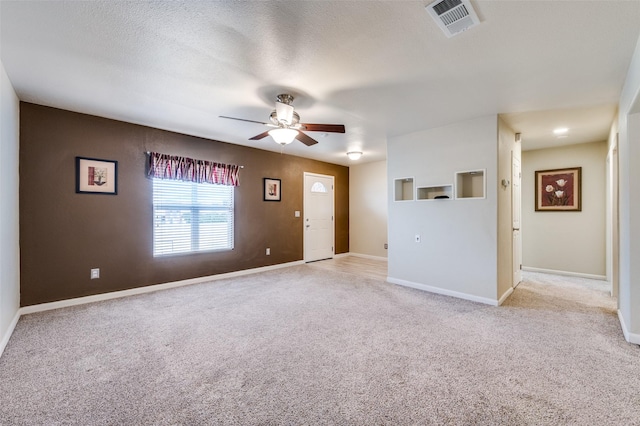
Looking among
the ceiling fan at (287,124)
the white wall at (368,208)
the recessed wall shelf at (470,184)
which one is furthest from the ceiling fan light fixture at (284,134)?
the white wall at (368,208)

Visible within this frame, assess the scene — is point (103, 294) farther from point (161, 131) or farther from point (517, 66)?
point (517, 66)

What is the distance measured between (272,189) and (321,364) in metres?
4.14

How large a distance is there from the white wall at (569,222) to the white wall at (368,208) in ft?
9.38

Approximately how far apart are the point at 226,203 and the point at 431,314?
382cm

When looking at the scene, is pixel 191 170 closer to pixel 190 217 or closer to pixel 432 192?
pixel 190 217

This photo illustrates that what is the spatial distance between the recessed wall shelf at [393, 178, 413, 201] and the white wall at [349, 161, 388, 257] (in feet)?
6.90

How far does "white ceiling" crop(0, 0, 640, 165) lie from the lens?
5.92 feet

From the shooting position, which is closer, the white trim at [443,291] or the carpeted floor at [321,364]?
the carpeted floor at [321,364]

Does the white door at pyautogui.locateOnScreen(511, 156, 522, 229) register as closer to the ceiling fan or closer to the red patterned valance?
the ceiling fan

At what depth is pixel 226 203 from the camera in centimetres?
518

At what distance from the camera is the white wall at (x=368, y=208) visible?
275 inches

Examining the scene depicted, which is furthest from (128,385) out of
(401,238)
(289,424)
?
(401,238)

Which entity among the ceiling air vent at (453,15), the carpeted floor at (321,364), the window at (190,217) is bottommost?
the carpeted floor at (321,364)

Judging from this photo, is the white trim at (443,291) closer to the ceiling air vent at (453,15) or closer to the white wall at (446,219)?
the white wall at (446,219)
